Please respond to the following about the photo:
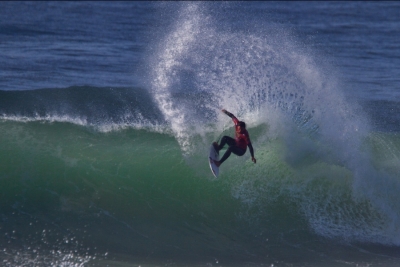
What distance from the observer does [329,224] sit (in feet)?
33.9

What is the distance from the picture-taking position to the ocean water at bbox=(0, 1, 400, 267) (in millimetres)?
9461

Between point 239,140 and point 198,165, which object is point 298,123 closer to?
point 198,165

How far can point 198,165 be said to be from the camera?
1137cm

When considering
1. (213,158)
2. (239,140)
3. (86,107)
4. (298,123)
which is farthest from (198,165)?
(86,107)

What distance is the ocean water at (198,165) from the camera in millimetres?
9461

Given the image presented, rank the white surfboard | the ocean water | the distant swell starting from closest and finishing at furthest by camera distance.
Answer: the ocean water < the white surfboard < the distant swell

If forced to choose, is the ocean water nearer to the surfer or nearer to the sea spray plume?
the sea spray plume

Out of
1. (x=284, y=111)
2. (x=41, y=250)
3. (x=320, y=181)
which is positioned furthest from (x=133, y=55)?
(x=41, y=250)

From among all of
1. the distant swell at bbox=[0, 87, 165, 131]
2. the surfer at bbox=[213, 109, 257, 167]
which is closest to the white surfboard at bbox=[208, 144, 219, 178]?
the surfer at bbox=[213, 109, 257, 167]

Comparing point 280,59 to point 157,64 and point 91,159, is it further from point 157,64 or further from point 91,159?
point 91,159

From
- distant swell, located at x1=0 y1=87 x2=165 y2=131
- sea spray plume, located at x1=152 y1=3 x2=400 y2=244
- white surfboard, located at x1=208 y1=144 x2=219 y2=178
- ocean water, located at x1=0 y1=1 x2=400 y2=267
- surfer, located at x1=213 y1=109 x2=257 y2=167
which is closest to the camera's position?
ocean water, located at x1=0 y1=1 x2=400 y2=267

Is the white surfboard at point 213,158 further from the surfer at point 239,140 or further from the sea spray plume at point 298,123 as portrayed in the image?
the sea spray plume at point 298,123

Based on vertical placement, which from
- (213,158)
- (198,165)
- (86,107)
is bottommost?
(198,165)

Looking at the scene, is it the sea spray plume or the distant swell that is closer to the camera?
the sea spray plume
